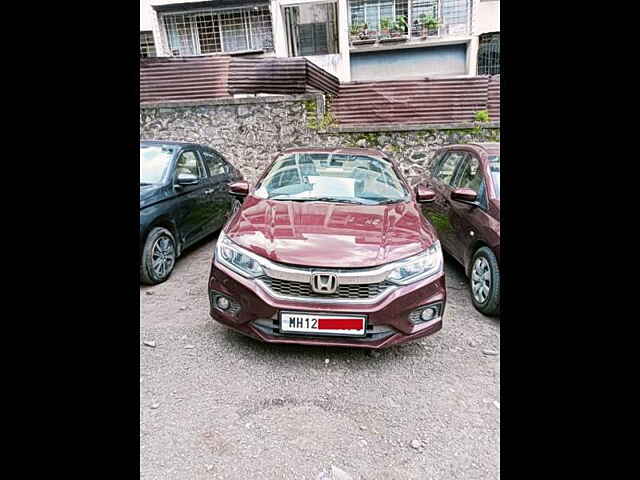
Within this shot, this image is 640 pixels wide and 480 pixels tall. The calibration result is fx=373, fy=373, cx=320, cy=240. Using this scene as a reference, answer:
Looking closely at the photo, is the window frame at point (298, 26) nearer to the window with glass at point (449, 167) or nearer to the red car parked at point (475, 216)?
the window with glass at point (449, 167)

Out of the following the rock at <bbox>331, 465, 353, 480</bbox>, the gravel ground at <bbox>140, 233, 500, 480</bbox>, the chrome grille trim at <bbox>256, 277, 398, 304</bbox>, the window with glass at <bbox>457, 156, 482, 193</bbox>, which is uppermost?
the window with glass at <bbox>457, 156, 482, 193</bbox>

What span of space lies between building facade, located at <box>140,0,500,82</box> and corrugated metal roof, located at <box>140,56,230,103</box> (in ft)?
25.7

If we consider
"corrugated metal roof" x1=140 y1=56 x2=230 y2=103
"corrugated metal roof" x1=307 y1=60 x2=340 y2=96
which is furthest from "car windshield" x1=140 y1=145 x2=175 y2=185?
"corrugated metal roof" x1=307 y1=60 x2=340 y2=96

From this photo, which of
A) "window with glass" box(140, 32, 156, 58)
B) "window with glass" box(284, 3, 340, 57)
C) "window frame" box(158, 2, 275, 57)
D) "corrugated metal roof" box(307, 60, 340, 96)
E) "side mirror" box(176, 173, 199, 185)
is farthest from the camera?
"window with glass" box(140, 32, 156, 58)

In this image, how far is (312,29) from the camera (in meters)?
16.7

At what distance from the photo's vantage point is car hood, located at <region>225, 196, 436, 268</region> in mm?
2553

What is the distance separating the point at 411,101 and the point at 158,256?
7219 mm

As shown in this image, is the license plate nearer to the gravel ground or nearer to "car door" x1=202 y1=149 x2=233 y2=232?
the gravel ground

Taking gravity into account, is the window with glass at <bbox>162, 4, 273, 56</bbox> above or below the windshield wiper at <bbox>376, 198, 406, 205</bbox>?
above

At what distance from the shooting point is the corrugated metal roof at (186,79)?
336 inches

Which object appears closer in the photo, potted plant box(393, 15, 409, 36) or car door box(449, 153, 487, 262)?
car door box(449, 153, 487, 262)
